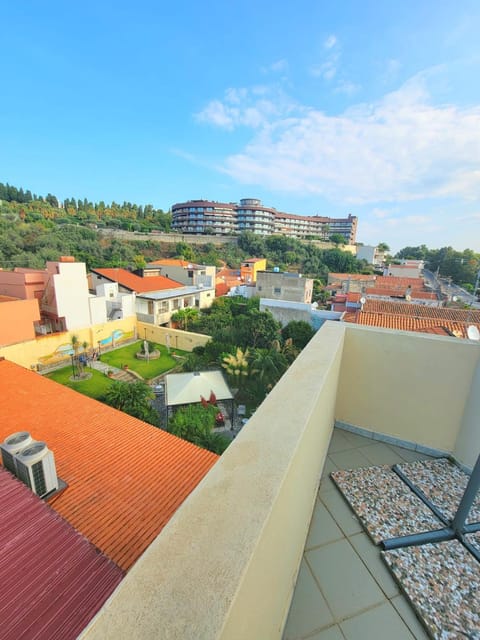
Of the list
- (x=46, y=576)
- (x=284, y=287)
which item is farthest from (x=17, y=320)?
(x=284, y=287)

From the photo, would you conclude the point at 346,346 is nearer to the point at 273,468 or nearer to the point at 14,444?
the point at 273,468

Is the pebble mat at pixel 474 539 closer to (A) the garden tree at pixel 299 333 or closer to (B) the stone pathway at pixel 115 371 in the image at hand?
(A) the garden tree at pixel 299 333

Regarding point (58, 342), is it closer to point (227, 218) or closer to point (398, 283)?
point (398, 283)

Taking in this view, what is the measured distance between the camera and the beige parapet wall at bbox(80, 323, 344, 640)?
751mm

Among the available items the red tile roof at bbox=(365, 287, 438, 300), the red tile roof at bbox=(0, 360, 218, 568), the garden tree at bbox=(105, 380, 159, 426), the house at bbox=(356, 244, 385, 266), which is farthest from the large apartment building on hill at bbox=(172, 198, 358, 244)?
the red tile roof at bbox=(0, 360, 218, 568)

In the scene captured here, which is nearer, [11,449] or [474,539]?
[474,539]

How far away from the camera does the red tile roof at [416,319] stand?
11894 mm

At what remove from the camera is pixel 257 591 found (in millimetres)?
1059

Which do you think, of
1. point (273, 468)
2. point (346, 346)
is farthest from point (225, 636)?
point (346, 346)

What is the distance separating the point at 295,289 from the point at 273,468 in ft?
71.1

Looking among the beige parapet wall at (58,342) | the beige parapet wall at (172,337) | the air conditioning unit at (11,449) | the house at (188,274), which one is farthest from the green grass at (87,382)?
the house at (188,274)

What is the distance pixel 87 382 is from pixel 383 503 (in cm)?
1475

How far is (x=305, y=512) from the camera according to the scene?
6.84 feet

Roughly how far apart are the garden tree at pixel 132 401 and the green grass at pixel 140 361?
15.1ft
